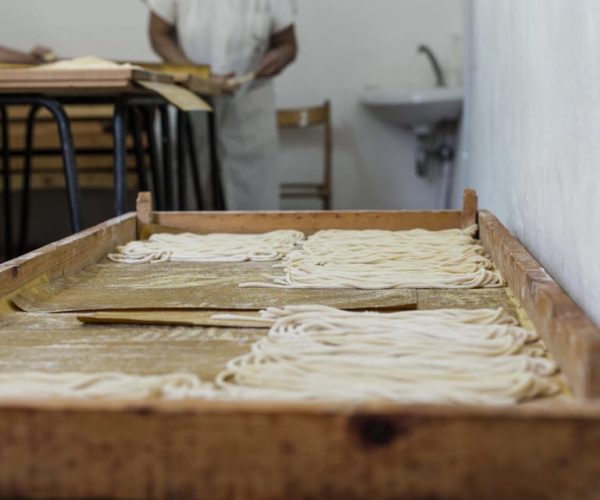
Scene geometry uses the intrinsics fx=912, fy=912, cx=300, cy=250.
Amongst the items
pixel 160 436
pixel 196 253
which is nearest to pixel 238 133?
pixel 196 253

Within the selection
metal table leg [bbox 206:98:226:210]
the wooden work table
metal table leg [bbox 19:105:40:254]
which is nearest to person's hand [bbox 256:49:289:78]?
metal table leg [bbox 206:98:226:210]

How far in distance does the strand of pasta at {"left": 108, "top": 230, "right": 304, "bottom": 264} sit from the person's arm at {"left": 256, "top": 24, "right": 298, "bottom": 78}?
7.35 ft

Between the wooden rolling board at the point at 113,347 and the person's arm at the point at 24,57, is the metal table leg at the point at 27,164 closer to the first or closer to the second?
the person's arm at the point at 24,57

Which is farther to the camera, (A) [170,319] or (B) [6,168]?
(B) [6,168]

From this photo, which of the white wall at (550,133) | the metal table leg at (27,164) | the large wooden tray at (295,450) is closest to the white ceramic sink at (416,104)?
the white wall at (550,133)

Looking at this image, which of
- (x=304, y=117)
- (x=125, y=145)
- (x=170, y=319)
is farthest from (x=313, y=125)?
(x=170, y=319)

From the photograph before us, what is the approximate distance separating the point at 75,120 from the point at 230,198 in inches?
42.3

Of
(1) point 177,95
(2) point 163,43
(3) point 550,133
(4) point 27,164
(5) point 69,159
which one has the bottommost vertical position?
(4) point 27,164

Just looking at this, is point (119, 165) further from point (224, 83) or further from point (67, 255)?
point (224, 83)

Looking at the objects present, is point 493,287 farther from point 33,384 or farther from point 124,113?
point 124,113

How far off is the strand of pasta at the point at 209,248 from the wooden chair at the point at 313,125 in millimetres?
3075

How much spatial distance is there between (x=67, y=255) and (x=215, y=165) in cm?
261

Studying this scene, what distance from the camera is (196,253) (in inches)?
94.8

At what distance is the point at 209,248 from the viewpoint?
246cm
